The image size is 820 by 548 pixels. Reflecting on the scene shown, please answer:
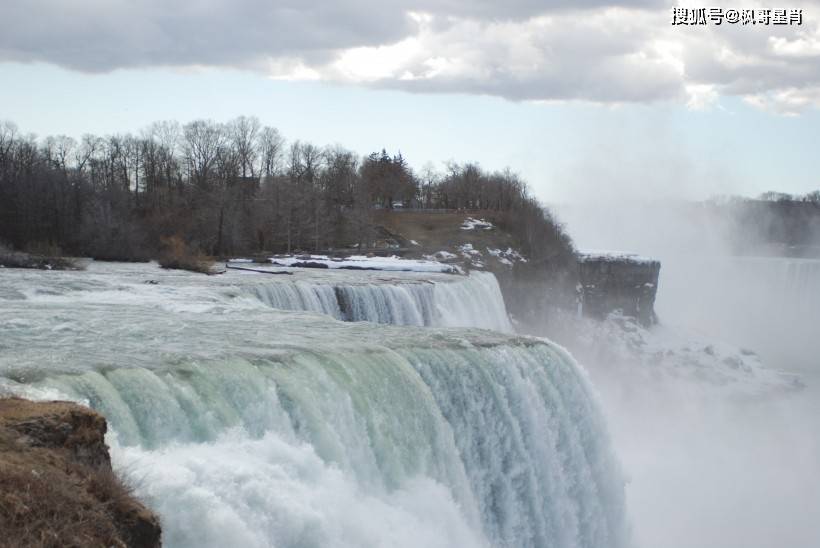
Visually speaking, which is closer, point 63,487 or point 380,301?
point 63,487

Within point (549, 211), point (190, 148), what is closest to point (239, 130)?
point (190, 148)

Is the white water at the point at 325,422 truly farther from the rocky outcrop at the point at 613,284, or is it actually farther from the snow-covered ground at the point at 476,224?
the snow-covered ground at the point at 476,224

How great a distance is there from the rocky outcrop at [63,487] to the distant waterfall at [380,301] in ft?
40.1

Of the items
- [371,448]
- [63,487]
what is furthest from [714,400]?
[63,487]

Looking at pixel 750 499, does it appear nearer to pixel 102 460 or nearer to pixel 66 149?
pixel 102 460

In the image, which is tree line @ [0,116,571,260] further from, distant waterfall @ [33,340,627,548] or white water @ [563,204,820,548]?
distant waterfall @ [33,340,627,548]

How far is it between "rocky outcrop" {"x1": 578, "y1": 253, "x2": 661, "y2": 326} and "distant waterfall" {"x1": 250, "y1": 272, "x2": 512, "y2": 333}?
54.1 feet

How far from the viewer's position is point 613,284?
4078 centimetres

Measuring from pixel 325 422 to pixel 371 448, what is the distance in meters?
0.87

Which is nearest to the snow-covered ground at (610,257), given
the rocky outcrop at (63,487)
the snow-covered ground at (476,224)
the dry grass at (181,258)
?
the snow-covered ground at (476,224)

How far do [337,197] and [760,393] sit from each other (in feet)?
102

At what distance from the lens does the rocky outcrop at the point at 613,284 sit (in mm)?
40625

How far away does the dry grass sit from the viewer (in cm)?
2633

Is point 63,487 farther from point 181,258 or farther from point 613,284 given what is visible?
point 613,284
